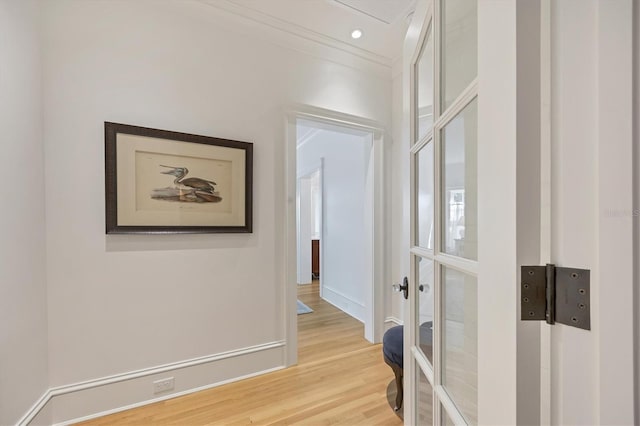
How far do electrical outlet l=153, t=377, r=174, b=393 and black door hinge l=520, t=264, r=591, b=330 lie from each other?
2073mm

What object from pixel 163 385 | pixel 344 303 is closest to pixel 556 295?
pixel 163 385

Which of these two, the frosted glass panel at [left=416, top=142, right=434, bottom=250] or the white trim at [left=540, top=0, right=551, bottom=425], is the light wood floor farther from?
the white trim at [left=540, top=0, right=551, bottom=425]

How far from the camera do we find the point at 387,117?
265cm

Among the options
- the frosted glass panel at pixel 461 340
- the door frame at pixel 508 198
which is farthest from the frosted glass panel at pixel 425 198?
the door frame at pixel 508 198

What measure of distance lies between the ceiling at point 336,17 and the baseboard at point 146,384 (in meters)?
2.47

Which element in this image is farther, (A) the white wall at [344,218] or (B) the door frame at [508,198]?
(A) the white wall at [344,218]

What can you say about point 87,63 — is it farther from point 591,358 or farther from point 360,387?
point 360,387

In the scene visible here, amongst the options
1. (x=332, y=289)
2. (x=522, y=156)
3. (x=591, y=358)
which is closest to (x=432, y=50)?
(x=522, y=156)

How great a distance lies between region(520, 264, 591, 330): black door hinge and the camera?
0.41 m

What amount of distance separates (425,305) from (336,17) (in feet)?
6.84

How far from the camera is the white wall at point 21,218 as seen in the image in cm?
121

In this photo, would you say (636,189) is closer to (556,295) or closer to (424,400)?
(556,295)

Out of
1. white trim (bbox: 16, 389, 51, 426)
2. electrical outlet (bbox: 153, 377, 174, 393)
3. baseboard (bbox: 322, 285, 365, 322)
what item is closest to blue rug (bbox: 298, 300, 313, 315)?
baseboard (bbox: 322, 285, 365, 322)

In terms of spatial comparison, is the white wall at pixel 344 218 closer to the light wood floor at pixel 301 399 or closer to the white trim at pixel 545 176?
the light wood floor at pixel 301 399
